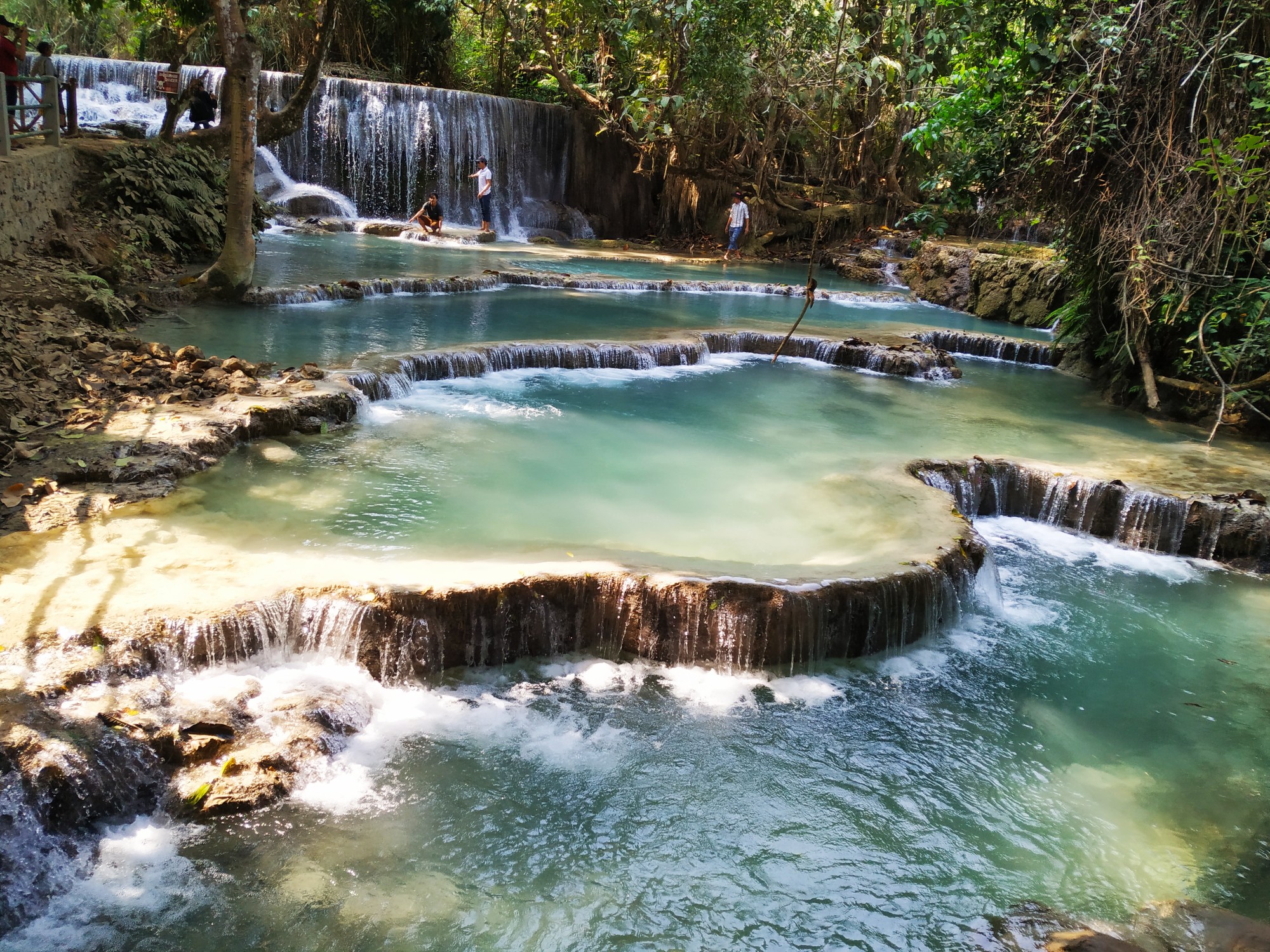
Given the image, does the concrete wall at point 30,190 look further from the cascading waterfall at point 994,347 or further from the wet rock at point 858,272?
the wet rock at point 858,272

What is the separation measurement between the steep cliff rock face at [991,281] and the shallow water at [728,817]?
11.5 metres

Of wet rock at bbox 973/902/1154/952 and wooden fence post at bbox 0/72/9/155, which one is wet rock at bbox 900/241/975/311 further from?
wet rock at bbox 973/902/1154/952

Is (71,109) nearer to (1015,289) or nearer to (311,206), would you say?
(311,206)

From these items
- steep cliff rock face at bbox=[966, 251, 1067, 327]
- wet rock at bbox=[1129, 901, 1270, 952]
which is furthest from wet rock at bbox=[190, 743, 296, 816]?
steep cliff rock face at bbox=[966, 251, 1067, 327]

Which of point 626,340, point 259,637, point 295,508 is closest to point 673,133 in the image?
point 626,340

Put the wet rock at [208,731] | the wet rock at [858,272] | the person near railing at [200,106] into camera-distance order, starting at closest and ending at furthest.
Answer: the wet rock at [208,731]
the person near railing at [200,106]
the wet rock at [858,272]

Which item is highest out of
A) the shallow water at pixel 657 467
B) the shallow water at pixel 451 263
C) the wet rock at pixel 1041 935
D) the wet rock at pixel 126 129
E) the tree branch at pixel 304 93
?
the tree branch at pixel 304 93

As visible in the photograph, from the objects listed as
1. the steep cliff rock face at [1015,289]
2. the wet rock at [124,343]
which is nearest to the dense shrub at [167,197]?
the wet rock at [124,343]

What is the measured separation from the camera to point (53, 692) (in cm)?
392

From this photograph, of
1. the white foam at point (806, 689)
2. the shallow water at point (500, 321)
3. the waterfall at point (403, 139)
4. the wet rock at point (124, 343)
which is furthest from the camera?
the waterfall at point (403, 139)

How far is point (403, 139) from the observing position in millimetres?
21391

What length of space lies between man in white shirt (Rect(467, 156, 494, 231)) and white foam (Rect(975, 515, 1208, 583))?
14219 millimetres

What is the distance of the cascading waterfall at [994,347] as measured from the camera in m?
13.5

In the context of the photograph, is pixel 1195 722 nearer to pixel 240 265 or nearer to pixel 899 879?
pixel 899 879
